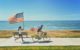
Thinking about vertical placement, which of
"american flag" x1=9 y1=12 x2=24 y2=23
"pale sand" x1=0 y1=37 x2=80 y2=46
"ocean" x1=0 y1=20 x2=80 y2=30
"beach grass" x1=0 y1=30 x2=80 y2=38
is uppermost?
"american flag" x1=9 y1=12 x2=24 y2=23

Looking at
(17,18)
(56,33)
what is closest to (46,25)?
(56,33)

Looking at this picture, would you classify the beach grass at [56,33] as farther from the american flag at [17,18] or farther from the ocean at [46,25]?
the american flag at [17,18]

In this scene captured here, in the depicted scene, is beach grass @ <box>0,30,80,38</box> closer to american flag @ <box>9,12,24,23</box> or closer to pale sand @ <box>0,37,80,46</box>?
pale sand @ <box>0,37,80,46</box>

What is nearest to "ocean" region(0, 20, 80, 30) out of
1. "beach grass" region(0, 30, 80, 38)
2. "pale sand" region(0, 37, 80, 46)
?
"beach grass" region(0, 30, 80, 38)

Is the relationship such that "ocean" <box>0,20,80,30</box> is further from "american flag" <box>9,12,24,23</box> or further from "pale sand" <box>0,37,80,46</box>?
"pale sand" <box>0,37,80,46</box>

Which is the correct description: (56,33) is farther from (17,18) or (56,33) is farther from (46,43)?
(17,18)

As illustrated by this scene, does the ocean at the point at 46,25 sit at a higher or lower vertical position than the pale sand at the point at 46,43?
higher

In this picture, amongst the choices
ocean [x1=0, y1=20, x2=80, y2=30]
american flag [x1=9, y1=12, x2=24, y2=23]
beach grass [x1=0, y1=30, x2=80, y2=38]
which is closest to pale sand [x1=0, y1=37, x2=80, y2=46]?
beach grass [x1=0, y1=30, x2=80, y2=38]

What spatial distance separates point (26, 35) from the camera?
4.62m

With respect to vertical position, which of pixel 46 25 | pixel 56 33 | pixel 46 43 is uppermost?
pixel 46 25

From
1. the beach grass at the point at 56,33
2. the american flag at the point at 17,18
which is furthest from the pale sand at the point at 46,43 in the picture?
the american flag at the point at 17,18

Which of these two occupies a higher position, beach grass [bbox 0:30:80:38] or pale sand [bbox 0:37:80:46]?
beach grass [bbox 0:30:80:38]

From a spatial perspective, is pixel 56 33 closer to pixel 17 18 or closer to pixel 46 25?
pixel 46 25

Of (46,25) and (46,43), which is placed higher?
(46,25)
